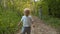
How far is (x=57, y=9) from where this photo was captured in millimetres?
24766

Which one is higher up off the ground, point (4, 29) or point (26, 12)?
point (26, 12)

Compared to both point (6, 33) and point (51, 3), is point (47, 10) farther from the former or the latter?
point (6, 33)

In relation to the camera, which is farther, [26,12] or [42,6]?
[42,6]

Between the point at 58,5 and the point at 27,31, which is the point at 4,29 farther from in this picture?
the point at 58,5

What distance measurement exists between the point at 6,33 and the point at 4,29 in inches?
10.3

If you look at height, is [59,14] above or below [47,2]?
below

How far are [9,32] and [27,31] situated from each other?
181 centimetres

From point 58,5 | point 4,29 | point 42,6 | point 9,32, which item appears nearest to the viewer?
point 4,29

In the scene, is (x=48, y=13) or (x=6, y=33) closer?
(x=6, y=33)

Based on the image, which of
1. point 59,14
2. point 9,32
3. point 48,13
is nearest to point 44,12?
point 48,13

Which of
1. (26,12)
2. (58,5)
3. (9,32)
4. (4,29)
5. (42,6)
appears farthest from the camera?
(42,6)

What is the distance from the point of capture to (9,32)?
9.52 meters

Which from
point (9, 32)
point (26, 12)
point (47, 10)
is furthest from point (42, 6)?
point (26, 12)

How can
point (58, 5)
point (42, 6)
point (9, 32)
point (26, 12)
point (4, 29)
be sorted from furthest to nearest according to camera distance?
point (42, 6)
point (58, 5)
point (9, 32)
point (4, 29)
point (26, 12)
